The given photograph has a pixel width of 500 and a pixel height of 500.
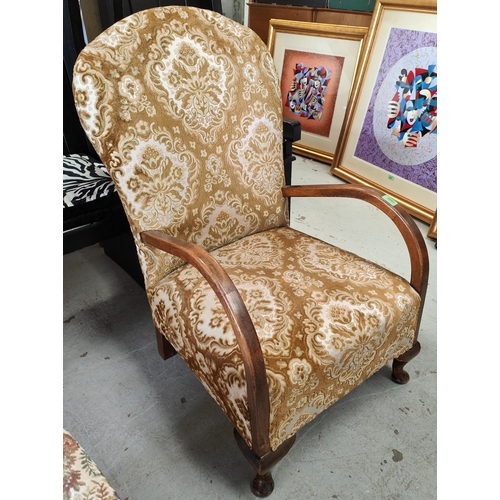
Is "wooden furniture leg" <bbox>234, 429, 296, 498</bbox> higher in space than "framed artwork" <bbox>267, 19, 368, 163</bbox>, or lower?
lower

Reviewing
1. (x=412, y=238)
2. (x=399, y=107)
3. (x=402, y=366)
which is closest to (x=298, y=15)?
(x=399, y=107)

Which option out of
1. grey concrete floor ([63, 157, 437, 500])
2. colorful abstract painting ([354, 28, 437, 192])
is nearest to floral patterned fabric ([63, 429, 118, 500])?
grey concrete floor ([63, 157, 437, 500])

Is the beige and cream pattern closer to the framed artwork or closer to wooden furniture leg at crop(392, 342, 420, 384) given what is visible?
wooden furniture leg at crop(392, 342, 420, 384)

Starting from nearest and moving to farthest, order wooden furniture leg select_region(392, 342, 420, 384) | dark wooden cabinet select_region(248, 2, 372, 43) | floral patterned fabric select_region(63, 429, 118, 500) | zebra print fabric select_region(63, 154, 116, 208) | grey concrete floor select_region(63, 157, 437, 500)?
floral patterned fabric select_region(63, 429, 118, 500), grey concrete floor select_region(63, 157, 437, 500), wooden furniture leg select_region(392, 342, 420, 384), zebra print fabric select_region(63, 154, 116, 208), dark wooden cabinet select_region(248, 2, 372, 43)

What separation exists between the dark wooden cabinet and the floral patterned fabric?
8.58 ft

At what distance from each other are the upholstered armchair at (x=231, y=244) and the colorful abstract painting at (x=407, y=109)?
3.60ft

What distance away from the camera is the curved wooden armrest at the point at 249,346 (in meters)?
0.77

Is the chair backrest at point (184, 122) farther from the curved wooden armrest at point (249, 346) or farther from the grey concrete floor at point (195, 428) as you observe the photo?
the grey concrete floor at point (195, 428)

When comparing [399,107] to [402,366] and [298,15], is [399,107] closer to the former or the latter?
[298,15]

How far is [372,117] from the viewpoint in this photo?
7.37 ft

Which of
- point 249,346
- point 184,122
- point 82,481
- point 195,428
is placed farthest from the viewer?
point 195,428

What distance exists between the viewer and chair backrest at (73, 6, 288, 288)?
3.01ft

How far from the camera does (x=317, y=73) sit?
256 cm

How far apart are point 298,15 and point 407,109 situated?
1.16 meters
